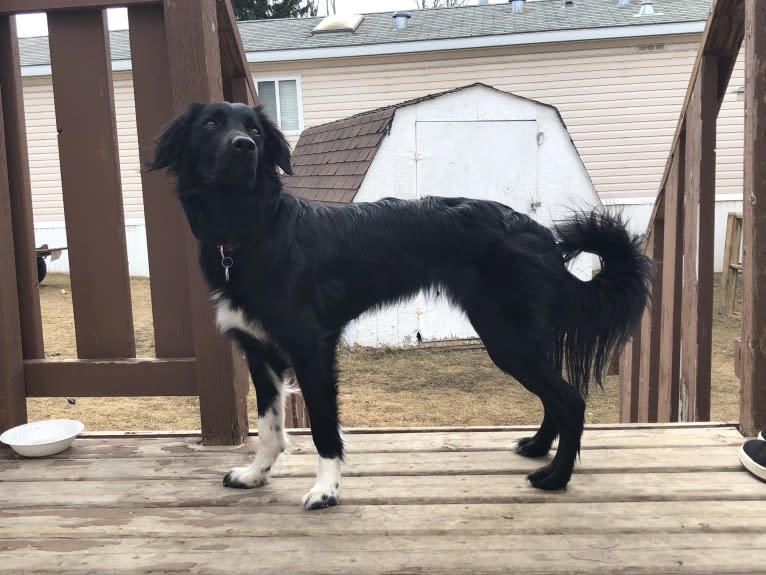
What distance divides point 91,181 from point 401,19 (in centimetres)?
1201

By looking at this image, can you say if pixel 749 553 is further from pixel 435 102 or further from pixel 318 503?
pixel 435 102

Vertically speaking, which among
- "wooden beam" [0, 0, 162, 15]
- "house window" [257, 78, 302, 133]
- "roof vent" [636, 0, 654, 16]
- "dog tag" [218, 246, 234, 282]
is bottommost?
"dog tag" [218, 246, 234, 282]

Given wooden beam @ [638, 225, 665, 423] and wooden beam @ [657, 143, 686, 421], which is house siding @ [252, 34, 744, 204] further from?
wooden beam @ [657, 143, 686, 421]

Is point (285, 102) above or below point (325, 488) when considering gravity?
above

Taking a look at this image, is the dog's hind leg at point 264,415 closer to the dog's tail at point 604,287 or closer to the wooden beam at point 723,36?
the dog's tail at point 604,287

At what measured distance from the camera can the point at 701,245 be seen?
2.88 meters

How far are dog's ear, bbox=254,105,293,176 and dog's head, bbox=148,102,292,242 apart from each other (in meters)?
0.08

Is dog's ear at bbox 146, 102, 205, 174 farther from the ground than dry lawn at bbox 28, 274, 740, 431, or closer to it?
farther from the ground

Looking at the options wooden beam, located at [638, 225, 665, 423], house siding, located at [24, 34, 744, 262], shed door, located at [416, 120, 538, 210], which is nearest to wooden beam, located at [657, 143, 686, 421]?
wooden beam, located at [638, 225, 665, 423]

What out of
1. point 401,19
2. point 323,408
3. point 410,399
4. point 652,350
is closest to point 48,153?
point 401,19

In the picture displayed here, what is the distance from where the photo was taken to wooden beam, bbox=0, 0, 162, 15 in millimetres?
2267

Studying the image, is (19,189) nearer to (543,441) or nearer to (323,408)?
(323,408)

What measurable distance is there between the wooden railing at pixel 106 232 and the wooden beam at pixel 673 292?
227 cm

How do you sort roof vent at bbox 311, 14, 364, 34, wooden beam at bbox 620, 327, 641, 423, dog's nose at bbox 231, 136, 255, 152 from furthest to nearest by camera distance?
roof vent at bbox 311, 14, 364, 34
wooden beam at bbox 620, 327, 641, 423
dog's nose at bbox 231, 136, 255, 152
